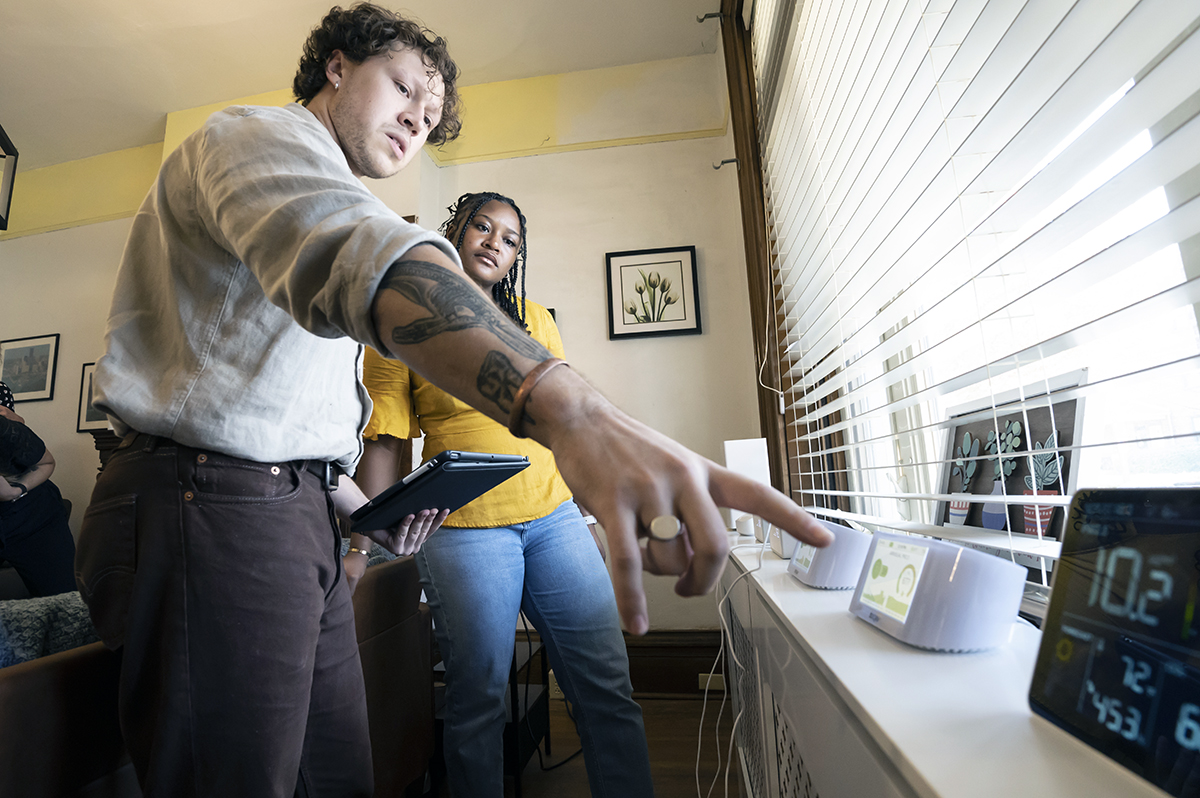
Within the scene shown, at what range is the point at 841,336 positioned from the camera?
4.23 feet

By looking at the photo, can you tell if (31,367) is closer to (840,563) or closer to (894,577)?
(840,563)

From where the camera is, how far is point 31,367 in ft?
12.2

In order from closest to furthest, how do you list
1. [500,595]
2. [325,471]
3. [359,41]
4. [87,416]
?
[325,471], [359,41], [500,595], [87,416]

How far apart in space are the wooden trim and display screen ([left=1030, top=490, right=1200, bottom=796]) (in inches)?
53.7

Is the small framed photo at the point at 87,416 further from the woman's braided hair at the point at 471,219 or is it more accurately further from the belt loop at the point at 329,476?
the belt loop at the point at 329,476

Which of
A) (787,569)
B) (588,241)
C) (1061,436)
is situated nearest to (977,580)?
(1061,436)

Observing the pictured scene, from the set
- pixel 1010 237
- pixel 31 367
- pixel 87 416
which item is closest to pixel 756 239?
pixel 1010 237

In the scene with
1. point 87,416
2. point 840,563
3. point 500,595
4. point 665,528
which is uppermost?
point 87,416

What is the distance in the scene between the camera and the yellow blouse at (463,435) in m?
1.38

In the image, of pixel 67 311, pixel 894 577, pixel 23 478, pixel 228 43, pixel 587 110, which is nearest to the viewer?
pixel 894 577

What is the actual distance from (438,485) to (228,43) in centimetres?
304

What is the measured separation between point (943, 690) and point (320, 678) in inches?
33.1

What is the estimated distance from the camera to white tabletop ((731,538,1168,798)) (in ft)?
1.20

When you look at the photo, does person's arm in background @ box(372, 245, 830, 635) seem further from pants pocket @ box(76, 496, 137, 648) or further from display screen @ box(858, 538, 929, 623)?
pants pocket @ box(76, 496, 137, 648)
